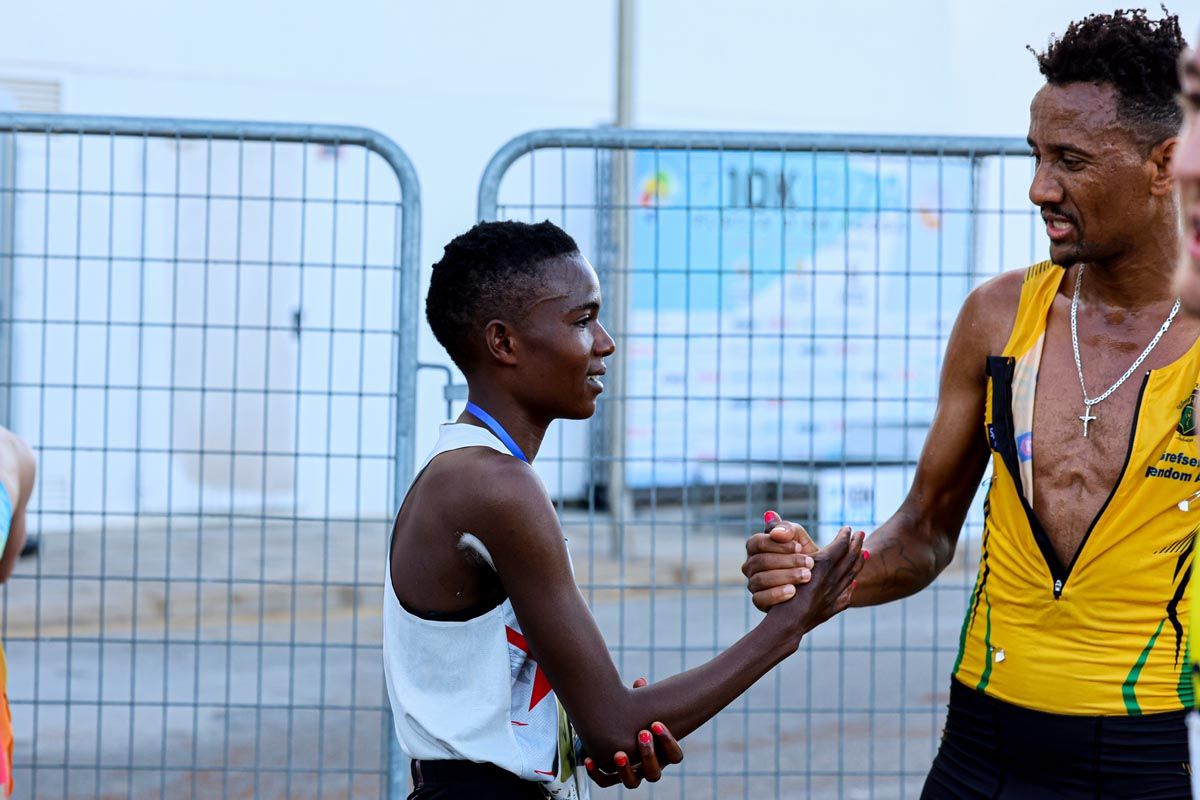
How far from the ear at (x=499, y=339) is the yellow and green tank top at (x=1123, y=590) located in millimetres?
1034

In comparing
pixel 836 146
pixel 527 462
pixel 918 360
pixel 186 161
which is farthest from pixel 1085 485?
pixel 186 161

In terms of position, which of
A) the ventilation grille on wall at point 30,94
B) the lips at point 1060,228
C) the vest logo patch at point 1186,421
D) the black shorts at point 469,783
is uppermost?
the ventilation grille on wall at point 30,94

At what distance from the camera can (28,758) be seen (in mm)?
6828

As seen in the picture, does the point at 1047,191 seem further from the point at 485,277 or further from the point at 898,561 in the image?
the point at 485,277

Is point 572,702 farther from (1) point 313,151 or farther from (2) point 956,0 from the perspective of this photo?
(2) point 956,0

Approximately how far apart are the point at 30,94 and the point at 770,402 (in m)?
6.15

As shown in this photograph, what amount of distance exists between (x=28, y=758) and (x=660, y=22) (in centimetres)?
937

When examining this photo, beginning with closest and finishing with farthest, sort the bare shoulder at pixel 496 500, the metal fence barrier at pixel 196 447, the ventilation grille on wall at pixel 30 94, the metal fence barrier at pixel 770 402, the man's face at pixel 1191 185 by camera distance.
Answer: the man's face at pixel 1191 185, the bare shoulder at pixel 496 500, the metal fence barrier at pixel 770 402, the metal fence barrier at pixel 196 447, the ventilation grille on wall at pixel 30 94

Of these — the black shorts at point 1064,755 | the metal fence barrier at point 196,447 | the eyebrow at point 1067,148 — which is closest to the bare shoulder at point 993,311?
the eyebrow at point 1067,148

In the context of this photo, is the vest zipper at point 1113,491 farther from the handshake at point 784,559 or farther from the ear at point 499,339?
the ear at point 499,339

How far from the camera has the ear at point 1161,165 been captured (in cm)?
291

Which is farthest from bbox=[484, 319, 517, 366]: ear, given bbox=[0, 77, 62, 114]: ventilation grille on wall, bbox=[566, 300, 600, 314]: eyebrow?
bbox=[0, 77, 62, 114]: ventilation grille on wall

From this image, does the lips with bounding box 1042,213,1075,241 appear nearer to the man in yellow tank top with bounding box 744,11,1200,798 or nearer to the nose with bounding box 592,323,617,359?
the man in yellow tank top with bounding box 744,11,1200,798

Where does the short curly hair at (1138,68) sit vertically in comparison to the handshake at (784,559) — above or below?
above
